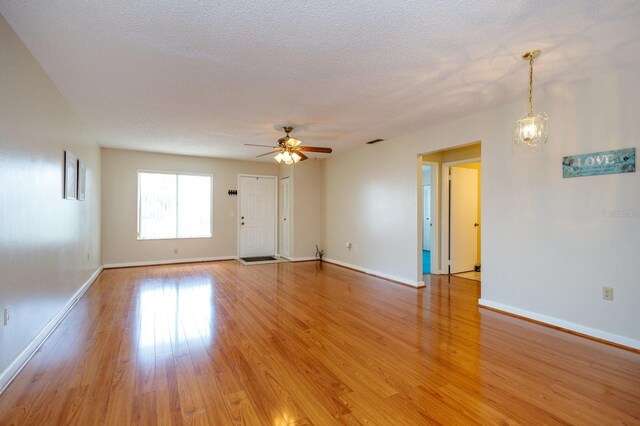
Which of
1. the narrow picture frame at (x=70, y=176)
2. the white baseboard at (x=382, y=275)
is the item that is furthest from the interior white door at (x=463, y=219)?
the narrow picture frame at (x=70, y=176)

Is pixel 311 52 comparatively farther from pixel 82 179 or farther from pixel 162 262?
pixel 162 262

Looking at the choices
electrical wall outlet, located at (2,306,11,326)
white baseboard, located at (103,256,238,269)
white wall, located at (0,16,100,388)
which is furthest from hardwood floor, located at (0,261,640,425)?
white baseboard, located at (103,256,238,269)

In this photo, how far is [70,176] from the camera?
12.0 ft

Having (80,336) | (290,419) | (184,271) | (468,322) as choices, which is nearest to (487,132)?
(468,322)

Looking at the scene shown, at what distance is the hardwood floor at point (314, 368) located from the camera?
1.88m

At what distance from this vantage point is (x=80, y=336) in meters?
3.02

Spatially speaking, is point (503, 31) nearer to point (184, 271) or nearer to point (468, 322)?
point (468, 322)

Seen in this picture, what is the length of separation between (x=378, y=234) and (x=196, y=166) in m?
4.54

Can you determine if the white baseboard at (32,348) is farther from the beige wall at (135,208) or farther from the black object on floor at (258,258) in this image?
the black object on floor at (258,258)

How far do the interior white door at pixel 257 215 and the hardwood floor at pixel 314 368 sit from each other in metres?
3.77

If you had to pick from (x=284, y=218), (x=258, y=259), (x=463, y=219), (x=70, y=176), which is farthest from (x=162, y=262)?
(x=463, y=219)

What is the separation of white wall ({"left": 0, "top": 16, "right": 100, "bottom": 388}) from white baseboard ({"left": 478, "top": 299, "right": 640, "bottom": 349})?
4722 millimetres

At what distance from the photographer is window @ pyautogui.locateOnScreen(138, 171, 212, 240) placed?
22.5 feet

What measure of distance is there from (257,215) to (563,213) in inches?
250
